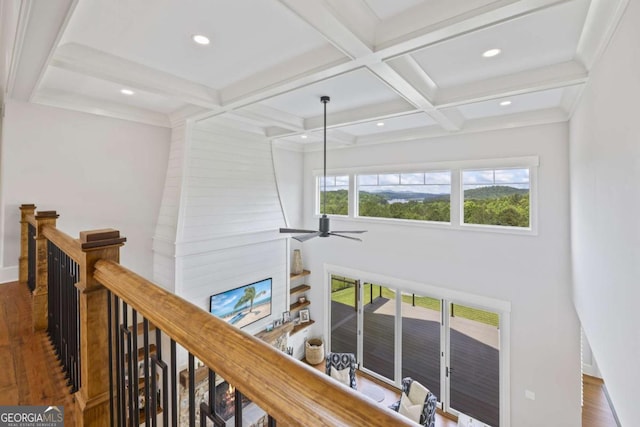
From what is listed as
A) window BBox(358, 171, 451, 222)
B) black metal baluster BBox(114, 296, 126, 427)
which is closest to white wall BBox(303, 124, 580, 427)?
window BBox(358, 171, 451, 222)

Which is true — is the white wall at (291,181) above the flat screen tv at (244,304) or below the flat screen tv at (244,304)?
above

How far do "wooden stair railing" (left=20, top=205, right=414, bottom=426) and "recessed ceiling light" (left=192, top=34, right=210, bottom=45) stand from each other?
1.80m

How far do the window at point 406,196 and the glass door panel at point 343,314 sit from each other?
A: 1689 millimetres

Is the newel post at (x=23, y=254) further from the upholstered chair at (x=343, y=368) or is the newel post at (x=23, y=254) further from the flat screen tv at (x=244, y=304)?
the upholstered chair at (x=343, y=368)

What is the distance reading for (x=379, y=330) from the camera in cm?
655

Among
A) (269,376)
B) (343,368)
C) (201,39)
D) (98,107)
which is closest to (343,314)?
(343,368)

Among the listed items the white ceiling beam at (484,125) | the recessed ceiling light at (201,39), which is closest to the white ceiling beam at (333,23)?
the recessed ceiling light at (201,39)

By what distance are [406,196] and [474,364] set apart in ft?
10.7

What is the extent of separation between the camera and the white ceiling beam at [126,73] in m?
2.49

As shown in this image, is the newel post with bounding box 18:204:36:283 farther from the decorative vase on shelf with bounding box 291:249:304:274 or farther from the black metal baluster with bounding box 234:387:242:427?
the decorative vase on shelf with bounding box 291:249:304:274

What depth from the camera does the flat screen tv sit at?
16.5 ft

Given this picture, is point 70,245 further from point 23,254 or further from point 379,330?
point 379,330

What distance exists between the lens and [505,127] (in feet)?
14.4

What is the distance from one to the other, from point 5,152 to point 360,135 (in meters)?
5.15
